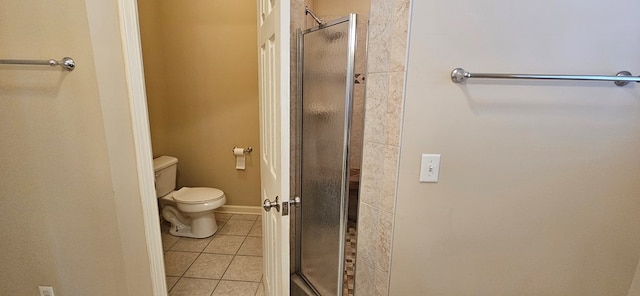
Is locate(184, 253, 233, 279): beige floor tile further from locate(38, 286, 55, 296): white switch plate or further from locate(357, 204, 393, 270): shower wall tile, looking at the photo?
locate(357, 204, 393, 270): shower wall tile

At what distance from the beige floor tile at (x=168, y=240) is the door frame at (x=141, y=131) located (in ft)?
3.51

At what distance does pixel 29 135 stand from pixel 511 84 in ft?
6.17

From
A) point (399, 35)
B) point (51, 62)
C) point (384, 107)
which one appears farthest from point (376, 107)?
point (51, 62)

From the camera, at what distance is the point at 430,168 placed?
1.00m

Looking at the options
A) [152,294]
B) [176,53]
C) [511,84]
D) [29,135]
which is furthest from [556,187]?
[176,53]

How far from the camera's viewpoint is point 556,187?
98 centimetres

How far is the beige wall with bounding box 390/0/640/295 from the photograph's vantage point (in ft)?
2.93

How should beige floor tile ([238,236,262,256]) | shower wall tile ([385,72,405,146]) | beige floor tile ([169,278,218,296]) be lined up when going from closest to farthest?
shower wall tile ([385,72,405,146]) → beige floor tile ([169,278,218,296]) → beige floor tile ([238,236,262,256])

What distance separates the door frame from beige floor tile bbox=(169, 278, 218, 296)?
47 centimetres

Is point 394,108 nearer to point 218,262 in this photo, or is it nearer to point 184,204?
point 218,262

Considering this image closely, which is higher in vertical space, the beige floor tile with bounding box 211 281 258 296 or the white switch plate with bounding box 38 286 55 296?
the white switch plate with bounding box 38 286 55 296

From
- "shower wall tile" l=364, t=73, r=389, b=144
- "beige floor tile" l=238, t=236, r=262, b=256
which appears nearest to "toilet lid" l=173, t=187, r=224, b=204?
"beige floor tile" l=238, t=236, r=262, b=256

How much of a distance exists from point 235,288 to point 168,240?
0.98m

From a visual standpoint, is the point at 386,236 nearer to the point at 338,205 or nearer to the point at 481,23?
the point at 338,205
